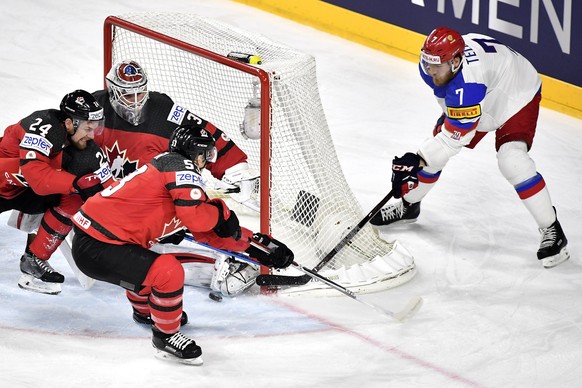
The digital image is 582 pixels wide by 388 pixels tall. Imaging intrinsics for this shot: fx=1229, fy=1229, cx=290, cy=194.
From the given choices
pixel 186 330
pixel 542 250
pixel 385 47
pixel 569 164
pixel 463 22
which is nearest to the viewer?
pixel 186 330

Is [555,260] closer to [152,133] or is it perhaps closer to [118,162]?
[152,133]

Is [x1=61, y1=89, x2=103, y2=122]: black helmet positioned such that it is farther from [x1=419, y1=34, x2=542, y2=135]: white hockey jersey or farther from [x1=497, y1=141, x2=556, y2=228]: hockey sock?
[x1=497, y1=141, x2=556, y2=228]: hockey sock

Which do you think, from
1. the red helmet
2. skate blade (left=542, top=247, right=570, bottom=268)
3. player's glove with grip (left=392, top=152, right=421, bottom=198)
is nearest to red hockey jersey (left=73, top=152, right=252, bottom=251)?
player's glove with grip (left=392, top=152, right=421, bottom=198)

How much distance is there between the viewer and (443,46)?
4824 millimetres

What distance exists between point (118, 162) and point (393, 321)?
4.26ft

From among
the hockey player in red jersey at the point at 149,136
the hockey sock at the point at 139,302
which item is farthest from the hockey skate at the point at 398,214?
the hockey sock at the point at 139,302

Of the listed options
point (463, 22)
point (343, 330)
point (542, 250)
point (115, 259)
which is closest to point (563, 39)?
point (463, 22)

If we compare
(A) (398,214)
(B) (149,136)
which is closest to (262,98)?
(B) (149,136)

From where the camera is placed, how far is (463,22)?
6.96m

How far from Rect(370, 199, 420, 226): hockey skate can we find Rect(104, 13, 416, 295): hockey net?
0.42 metres

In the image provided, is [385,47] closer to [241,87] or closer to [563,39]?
[563,39]

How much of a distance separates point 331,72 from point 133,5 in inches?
65.4

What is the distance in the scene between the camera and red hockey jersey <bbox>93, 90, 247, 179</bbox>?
16.1 ft

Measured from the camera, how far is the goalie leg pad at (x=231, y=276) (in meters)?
4.73
